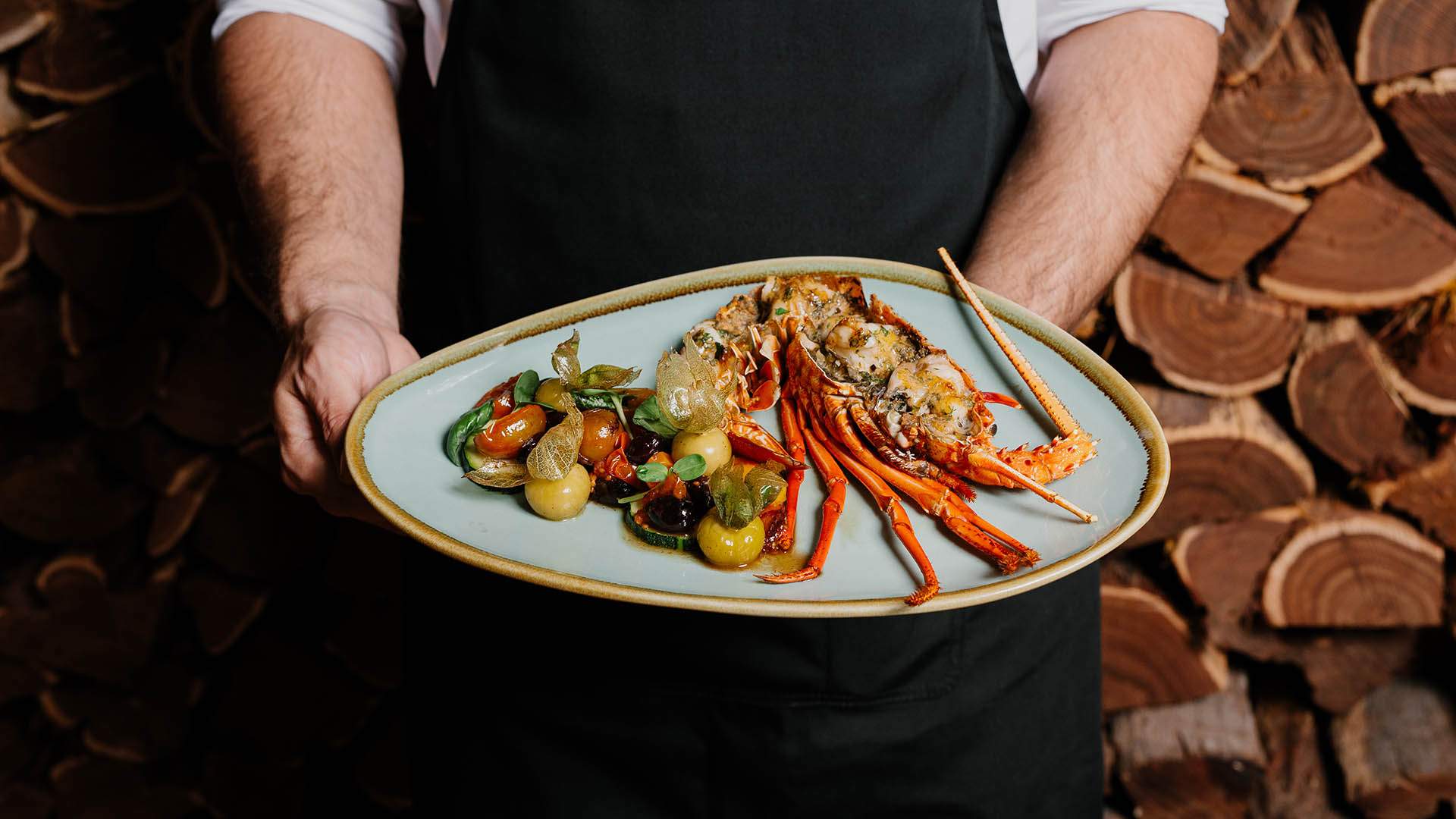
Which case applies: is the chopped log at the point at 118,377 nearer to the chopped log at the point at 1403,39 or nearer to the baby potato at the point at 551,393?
the baby potato at the point at 551,393

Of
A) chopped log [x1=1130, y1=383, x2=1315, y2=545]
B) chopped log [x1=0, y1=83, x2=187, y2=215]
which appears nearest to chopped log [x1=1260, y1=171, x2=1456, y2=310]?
chopped log [x1=1130, y1=383, x2=1315, y2=545]

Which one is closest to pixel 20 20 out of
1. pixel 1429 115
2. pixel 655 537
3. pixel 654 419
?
pixel 654 419

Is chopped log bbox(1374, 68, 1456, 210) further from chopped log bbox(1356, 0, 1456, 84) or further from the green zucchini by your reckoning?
the green zucchini

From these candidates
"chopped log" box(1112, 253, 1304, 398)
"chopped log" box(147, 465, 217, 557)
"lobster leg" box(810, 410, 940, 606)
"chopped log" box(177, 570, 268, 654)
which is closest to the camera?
"lobster leg" box(810, 410, 940, 606)

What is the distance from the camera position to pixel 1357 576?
81.7 inches

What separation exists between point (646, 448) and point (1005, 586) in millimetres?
428

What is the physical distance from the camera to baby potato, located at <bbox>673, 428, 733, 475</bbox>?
1.03 meters

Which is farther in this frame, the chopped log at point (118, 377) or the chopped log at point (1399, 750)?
the chopped log at point (1399, 750)

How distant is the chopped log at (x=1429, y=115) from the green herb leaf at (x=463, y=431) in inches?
69.1

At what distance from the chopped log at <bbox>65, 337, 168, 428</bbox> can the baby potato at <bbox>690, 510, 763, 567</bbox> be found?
1702 millimetres

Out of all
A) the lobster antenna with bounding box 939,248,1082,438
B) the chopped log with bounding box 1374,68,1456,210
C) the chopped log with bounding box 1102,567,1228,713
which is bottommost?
the chopped log with bounding box 1102,567,1228,713

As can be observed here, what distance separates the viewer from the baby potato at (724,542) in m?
0.92

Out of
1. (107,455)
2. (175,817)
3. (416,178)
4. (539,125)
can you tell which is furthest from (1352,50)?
(175,817)

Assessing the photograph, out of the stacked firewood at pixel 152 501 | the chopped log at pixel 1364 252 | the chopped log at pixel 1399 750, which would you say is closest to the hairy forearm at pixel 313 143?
the stacked firewood at pixel 152 501
